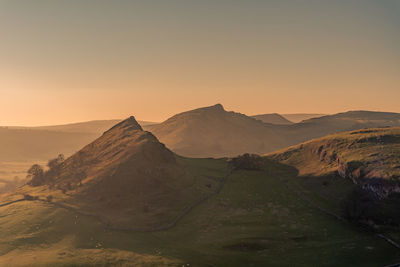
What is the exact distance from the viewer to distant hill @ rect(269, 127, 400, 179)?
126 meters

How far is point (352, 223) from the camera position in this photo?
97375mm

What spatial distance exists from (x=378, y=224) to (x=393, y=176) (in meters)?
29.8

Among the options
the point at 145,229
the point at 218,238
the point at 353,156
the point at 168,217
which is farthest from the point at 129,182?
the point at 353,156

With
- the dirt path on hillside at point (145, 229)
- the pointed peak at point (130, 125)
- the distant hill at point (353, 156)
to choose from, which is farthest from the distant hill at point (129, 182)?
the distant hill at point (353, 156)

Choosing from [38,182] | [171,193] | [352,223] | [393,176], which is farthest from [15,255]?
[393,176]

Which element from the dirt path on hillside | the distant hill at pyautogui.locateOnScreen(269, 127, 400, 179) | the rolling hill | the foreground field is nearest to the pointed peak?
the rolling hill

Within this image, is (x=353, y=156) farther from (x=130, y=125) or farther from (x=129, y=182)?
(x=130, y=125)

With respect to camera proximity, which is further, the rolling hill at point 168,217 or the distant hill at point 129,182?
the distant hill at point 129,182

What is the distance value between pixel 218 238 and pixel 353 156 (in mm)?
88245

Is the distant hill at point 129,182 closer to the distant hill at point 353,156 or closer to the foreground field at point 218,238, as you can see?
the foreground field at point 218,238

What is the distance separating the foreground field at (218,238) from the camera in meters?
73.1

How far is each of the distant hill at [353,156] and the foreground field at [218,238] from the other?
10.8 m

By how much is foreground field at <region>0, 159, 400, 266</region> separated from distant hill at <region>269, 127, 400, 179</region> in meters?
10.8

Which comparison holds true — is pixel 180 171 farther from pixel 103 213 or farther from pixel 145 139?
pixel 103 213
